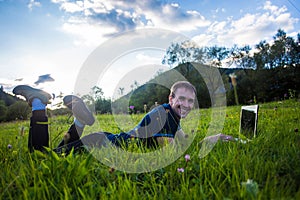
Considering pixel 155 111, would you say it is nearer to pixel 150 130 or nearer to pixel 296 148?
pixel 150 130

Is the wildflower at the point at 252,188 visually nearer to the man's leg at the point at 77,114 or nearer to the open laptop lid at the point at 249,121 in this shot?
the open laptop lid at the point at 249,121

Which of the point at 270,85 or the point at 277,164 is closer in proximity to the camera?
the point at 277,164

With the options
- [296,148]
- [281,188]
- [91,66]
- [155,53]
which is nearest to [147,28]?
[155,53]

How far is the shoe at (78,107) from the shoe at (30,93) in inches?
10.8

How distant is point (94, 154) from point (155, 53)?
7.02 feet

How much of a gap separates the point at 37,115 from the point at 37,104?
0.55 ft

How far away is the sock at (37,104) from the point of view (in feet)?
10.3

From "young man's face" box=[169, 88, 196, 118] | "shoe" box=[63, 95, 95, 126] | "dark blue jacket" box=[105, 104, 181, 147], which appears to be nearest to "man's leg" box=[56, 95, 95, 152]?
"shoe" box=[63, 95, 95, 126]

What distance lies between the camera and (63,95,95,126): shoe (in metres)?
3.36

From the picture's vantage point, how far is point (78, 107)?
3375 mm

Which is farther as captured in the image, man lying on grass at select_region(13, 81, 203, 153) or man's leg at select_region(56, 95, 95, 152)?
man's leg at select_region(56, 95, 95, 152)

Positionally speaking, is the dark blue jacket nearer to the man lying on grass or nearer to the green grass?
the man lying on grass

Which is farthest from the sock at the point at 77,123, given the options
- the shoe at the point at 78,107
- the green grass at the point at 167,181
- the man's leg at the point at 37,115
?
the green grass at the point at 167,181

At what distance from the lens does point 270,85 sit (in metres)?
33.5
